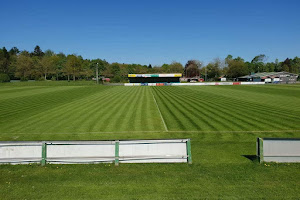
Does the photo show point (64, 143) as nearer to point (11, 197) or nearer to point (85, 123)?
point (11, 197)

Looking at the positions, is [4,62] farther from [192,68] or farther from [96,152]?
[96,152]

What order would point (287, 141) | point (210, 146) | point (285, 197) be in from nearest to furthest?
1. point (285, 197)
2. point (287, 141)
3. point (210, 146)

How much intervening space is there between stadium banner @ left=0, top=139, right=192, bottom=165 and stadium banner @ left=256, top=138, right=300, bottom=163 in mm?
3154

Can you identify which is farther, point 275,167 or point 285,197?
point 275,167

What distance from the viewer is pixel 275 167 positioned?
9.38 m

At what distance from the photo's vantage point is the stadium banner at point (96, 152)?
381 inches

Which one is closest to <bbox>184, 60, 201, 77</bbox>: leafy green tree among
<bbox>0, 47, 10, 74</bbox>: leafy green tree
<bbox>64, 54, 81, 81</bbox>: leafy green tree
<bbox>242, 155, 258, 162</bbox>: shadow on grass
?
<bbox>64, 54, 81, 81</bbox>: leafy green tree

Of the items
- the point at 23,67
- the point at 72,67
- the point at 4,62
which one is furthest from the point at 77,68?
the point at 4,62

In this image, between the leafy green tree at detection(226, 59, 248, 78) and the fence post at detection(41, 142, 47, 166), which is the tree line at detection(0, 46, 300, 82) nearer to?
the leafy green tree at detection(226, 59, 248, 78)

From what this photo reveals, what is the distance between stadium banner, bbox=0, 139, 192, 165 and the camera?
381 inches

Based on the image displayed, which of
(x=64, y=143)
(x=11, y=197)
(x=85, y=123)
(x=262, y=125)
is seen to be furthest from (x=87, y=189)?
(x=262, y=125)

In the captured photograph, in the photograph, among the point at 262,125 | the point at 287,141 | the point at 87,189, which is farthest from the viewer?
the point at 262,125

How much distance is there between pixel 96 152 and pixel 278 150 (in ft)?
25.4

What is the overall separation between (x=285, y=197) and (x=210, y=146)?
5962mm
